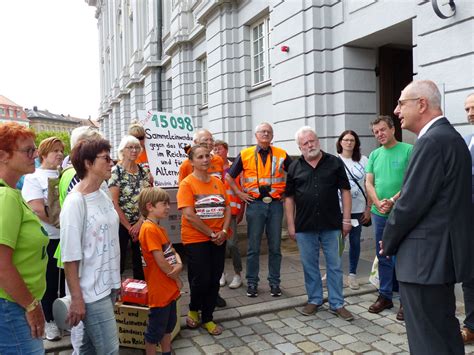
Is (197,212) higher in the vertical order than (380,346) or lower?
higher

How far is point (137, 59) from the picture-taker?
2408 centimetres

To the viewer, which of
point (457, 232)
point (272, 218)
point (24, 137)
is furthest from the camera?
point (272, 218)

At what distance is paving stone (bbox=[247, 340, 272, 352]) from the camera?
384 cm

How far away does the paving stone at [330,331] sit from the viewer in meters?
4.09

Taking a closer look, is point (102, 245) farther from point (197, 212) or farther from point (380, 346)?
point (380, 346)

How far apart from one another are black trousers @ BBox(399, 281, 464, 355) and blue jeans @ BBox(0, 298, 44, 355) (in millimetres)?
2259

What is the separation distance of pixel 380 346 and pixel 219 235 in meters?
1.82

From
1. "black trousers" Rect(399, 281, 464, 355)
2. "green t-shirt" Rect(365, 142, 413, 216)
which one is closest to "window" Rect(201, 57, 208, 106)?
"green t-shirt" Rect(365, 142, 413, 216)

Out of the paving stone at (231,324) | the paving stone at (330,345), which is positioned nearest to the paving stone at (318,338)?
→ the paving stone at (330,345)

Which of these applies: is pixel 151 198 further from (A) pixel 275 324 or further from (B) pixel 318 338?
(B) pixel 318 338

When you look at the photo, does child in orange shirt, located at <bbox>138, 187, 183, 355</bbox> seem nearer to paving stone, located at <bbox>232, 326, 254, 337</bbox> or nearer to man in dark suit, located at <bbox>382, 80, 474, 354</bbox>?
paving stone, located at <bbox>232, 326, 254, 337</bbox>

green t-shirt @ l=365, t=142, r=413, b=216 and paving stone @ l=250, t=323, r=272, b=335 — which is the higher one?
green t-shirt @ l=365, t=142, r=413, b=216

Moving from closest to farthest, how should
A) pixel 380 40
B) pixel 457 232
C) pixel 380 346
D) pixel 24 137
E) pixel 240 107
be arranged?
pixel 24 137 < pixel 457 232 < pixel 380 346 < pixel 380 40 < pixel 240 107

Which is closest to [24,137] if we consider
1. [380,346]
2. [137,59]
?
[380,346]
